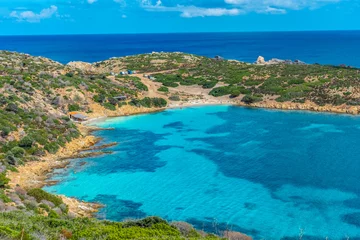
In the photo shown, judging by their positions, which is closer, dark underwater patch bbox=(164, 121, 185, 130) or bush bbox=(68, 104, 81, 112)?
dark underwater patch bbox=(164, 121, 185, 130)

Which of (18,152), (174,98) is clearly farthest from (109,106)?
(18,152)

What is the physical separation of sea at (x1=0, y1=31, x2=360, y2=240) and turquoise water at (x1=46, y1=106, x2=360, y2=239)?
0.08 metres

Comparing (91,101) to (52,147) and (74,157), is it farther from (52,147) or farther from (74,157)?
(74,157)

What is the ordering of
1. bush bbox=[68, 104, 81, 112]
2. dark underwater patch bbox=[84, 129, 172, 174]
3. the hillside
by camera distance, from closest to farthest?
the hillside < dark underwater patch bbox=[84, 129, 172, 174] < bush bbox=[68, 104, 81, 112]

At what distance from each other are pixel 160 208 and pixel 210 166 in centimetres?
1070

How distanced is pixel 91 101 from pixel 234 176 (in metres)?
35.5

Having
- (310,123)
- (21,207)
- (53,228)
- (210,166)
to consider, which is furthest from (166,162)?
(310,123)

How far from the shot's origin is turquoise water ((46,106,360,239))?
24844 mm

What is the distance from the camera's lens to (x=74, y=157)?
3850 cm

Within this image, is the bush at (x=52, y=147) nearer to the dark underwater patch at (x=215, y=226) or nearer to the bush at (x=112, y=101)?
the dark underwater patch at (x=215, y=226)

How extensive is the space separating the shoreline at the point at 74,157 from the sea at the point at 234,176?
118cm

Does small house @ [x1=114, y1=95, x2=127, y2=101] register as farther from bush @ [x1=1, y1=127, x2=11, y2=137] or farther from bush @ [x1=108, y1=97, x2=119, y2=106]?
bush @ [x1=1, y1=127, x2=11, y2=137]

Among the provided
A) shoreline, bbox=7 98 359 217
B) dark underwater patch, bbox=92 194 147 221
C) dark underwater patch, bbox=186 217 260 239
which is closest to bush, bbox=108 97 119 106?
shoreline, bbox=7 98 359 217

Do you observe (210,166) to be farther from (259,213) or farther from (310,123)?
(310,123)
